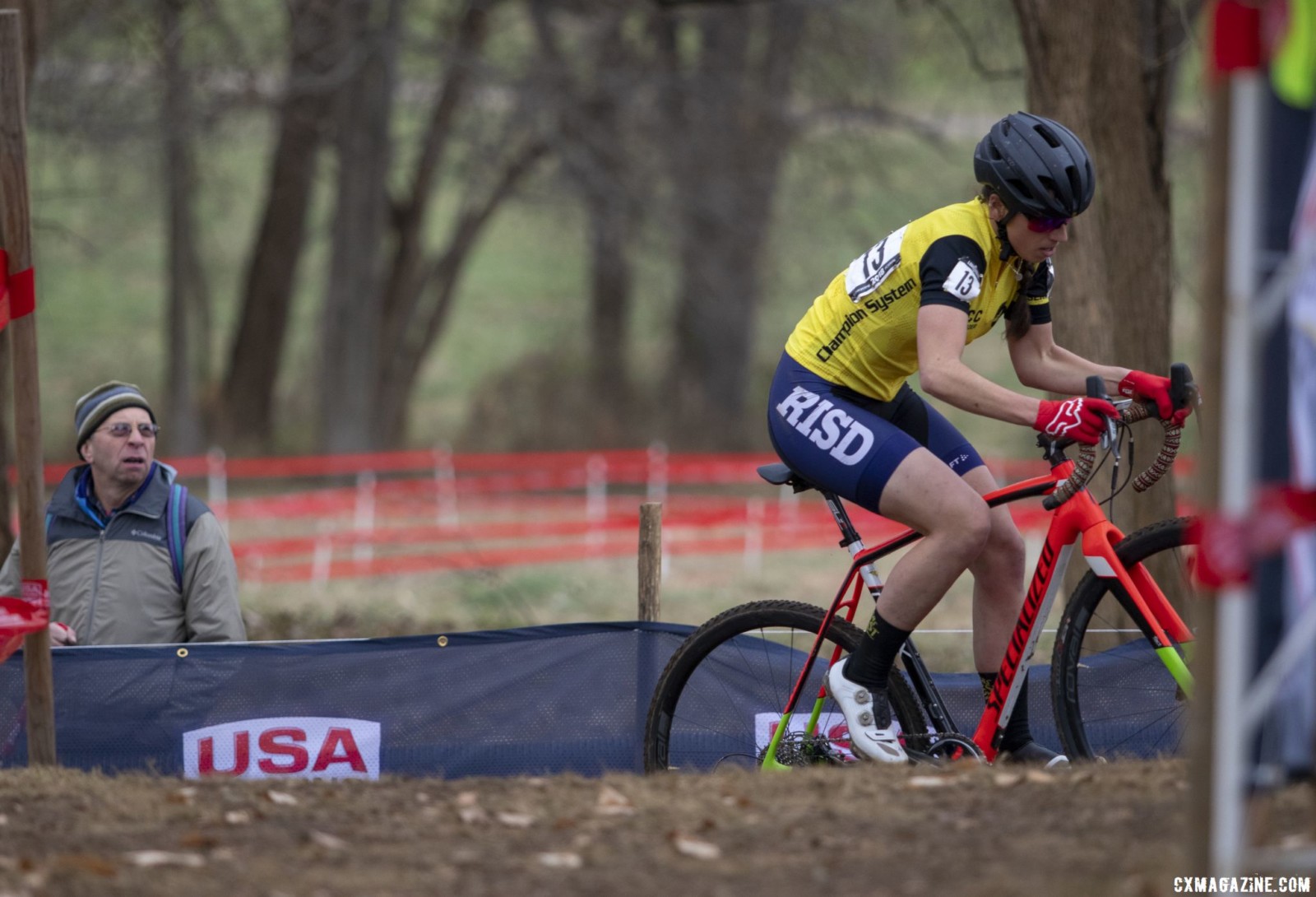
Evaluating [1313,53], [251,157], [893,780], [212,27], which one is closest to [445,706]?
[893,780]

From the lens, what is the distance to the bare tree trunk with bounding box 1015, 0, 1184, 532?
22.0 ft

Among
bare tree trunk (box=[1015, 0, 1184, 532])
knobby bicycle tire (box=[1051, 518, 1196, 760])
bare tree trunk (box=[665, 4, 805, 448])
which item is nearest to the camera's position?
knobby bicycle tire (box=[1051, 518, 1196, 760])

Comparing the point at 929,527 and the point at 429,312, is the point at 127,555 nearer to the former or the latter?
the point at 929,527

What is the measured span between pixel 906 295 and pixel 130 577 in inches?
137

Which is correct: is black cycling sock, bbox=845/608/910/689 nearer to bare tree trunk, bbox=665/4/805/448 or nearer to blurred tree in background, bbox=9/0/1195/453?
blurred tree in background, bbox=9/0/1195/453

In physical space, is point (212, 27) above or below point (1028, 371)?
above

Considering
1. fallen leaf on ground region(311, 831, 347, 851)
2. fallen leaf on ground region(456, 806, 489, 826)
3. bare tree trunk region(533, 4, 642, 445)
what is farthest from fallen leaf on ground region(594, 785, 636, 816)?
bare tree trunk region(533, 4, 642, 445)

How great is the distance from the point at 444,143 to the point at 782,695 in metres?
16.8

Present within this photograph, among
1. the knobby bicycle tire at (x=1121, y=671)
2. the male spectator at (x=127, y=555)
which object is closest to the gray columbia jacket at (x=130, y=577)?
the male spectator at (x=127, y=555)

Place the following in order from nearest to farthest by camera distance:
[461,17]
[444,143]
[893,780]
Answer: [893,780]
[461,17]
[444,143]

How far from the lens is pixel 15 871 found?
3.62m

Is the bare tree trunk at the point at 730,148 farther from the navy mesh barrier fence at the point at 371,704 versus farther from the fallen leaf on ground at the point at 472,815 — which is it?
the fallen leaf on ground at the point at 472,815

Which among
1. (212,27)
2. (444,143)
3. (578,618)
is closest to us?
(578,618)

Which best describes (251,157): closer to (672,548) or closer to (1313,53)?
(672,548)
